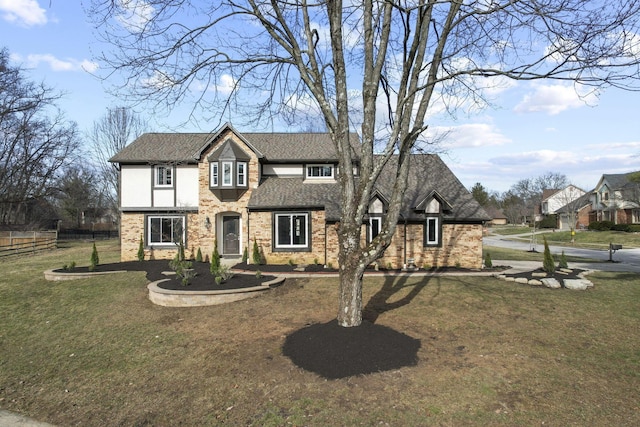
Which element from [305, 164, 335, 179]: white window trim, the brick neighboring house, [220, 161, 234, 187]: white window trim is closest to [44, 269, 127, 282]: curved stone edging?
the brick neighboring house

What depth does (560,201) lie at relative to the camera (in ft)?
243

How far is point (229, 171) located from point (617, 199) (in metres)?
54.6

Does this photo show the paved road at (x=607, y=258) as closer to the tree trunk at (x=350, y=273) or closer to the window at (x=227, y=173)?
the window at (x=227, y=173)

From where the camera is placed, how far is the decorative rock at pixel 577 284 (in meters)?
11.9

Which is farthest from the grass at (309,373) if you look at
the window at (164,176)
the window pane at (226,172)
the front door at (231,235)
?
the window at (164,176)

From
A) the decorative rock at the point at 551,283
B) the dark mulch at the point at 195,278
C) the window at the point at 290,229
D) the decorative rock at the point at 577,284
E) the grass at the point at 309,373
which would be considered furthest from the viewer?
the window at the point at 290,229

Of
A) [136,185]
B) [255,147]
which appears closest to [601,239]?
[255,147]

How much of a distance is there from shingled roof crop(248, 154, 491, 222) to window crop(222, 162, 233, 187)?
1.34m

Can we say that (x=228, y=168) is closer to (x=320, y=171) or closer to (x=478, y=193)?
(x=320, y=171)

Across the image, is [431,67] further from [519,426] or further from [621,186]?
[621,186]

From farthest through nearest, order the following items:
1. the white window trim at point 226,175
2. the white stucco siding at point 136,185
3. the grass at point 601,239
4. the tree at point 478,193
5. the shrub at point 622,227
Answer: the tree at point 478,193, the shrub at point 622,227, the grass at point 601,239, the white stucco siding at point 136,185, the white window trim at point 226,175

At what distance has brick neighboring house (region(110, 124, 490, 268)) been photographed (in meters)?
16.6

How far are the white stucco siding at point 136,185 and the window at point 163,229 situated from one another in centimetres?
97

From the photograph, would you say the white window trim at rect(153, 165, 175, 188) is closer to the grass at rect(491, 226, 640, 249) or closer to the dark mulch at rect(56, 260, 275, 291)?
the dark mulch at rect(56, 260, 275, 291)
